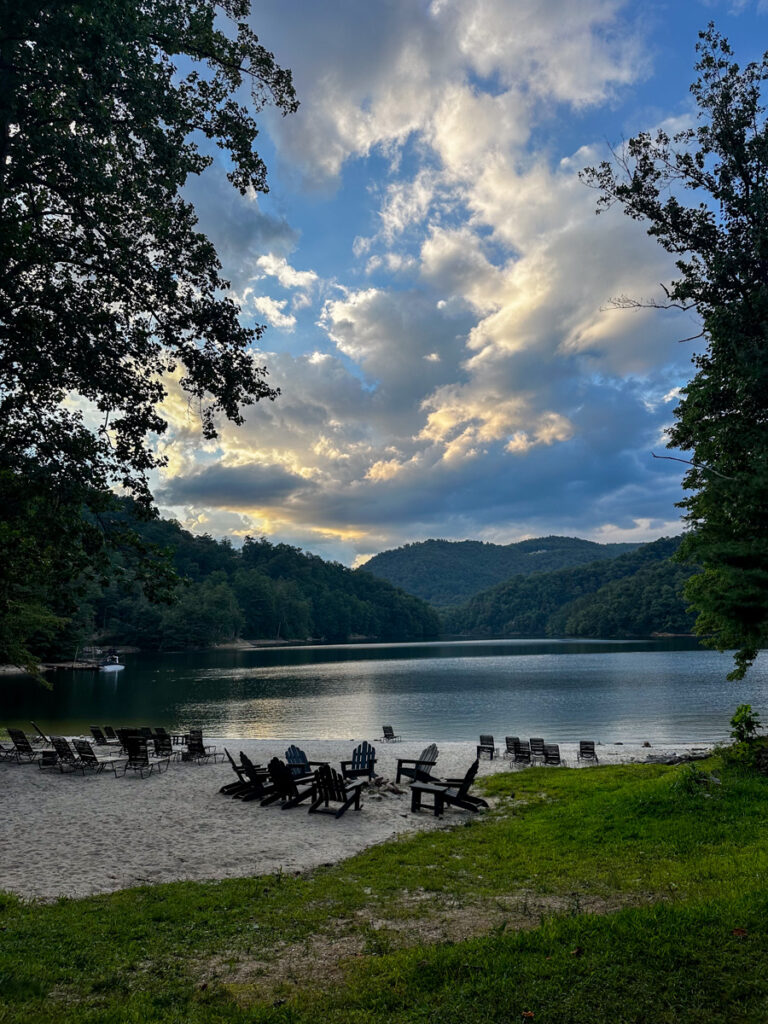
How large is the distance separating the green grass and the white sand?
113 centimetres

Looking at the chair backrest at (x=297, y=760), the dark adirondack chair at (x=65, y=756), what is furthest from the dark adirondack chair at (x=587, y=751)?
the dark adirondack chair at (x=65, y=756)

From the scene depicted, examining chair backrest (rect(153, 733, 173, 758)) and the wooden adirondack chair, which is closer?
the wooden adirondack chair

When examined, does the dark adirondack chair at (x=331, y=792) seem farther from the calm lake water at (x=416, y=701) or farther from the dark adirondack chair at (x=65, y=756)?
the calm lake water at (x=416, y=701)

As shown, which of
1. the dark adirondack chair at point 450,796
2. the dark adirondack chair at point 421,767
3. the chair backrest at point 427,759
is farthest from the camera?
the chair backrest at point 427,759

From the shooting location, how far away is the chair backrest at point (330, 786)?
13.1 m

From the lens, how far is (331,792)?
13.3m

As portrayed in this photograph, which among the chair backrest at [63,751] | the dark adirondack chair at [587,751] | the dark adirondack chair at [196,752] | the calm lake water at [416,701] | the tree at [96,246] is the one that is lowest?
the calm lake water at [416,701]

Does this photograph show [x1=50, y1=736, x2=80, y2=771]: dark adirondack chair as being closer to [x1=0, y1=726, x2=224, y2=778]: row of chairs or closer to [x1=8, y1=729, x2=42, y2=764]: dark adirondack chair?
[x1=0, y1=726, x2=224, y2=778]: row of chairs

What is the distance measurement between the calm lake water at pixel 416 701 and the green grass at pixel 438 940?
85.9ft

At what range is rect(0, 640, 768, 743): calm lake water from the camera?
36625 millimetres

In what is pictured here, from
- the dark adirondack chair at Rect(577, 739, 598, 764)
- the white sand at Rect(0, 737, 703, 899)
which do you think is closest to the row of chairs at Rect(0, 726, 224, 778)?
the white sand at Rect(0, 737, 703, 899)

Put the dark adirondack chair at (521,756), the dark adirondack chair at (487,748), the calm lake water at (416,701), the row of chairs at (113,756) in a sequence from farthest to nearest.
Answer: the calm lake water at (416,701) → the dark adirondack chair at (487,748) → the dark adirondack chair at (521,756) → the row of chairs at (113,756)

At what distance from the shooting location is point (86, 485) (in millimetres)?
8016

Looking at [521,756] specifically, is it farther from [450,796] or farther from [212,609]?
[212,609]
